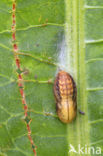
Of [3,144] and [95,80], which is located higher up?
[95,80]


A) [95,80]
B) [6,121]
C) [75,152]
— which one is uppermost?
[95,80]

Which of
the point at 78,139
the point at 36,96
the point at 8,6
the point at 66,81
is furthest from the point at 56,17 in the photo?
the point at 78,139

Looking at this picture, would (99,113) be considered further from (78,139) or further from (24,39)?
(24,39)

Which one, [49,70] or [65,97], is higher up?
[49,70]
